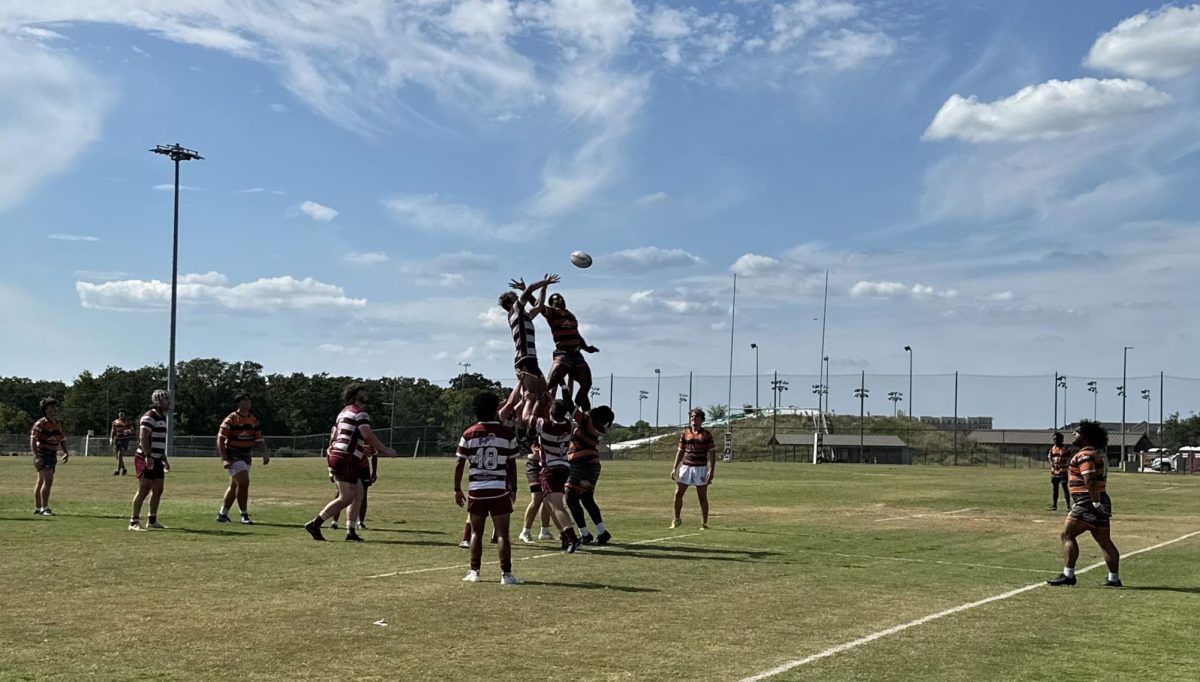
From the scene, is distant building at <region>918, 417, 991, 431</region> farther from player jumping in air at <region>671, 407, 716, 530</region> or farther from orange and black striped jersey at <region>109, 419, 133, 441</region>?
player jumping in air at <region>671, 407, 716, 530</region>

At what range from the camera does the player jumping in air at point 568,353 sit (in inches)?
707

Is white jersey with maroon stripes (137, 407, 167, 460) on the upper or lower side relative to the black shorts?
upper

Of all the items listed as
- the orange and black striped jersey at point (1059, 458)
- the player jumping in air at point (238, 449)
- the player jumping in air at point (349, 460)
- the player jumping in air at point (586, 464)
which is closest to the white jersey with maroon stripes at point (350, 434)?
the player jumping in air at point (349, 460)

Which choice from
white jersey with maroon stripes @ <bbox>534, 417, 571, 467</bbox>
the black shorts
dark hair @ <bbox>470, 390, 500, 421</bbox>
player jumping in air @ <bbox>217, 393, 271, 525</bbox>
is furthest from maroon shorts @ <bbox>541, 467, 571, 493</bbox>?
player jumping in air @ <bbox>217, 393, 271, 525</bbox>

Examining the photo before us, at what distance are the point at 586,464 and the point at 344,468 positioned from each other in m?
3.62

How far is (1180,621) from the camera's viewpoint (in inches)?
476

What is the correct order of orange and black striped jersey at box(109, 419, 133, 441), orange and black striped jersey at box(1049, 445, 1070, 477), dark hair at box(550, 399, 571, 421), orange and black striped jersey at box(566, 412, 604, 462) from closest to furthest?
1. dark hair at box(550, 399, 571, 421)
2. orange and black striped jersey at box(566, 412, 604, 462)
3. orange and black striped jersey at box(1049, 445, 1070, 477)
4. orange and black striped jersey at box(109, 419, 133, 441)

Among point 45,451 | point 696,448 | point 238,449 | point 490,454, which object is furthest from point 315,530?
point 696,448

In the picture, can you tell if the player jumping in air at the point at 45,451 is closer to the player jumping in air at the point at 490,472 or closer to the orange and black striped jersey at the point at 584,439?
the orange and black striped jersey at the point at 584,439

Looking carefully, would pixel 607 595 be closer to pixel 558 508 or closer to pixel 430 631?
pixel 430 631

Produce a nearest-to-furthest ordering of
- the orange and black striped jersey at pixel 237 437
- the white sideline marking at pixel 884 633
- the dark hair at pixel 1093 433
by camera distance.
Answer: the white sideline marking at pixel 884 633, the dark hair at pixel 1093 433, the orange and black striped jersey at pixel 237 437

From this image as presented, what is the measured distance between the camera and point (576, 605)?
1166 cm

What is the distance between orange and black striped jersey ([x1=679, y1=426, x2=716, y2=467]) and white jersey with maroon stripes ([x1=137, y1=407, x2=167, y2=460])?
9.05 metres

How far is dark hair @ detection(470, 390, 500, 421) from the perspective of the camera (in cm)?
1267
